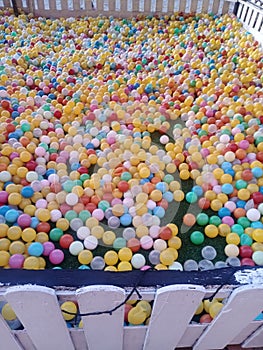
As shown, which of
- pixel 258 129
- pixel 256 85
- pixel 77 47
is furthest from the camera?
pixel 77 47

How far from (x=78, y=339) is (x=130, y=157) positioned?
98 centimetres

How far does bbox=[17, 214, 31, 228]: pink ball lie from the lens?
1.40m

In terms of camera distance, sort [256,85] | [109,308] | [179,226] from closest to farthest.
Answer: [109,308] < [179,226] < [256,85]

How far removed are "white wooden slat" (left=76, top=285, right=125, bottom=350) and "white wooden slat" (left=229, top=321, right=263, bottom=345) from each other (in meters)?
0.40

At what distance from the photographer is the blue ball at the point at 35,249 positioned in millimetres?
1298

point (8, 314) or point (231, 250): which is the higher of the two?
point (8, 314)

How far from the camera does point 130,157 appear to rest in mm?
1774

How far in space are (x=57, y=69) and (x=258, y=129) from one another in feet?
5.41

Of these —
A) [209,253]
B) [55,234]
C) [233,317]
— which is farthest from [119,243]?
[233,317]

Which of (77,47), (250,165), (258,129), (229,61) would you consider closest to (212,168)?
(250,165)

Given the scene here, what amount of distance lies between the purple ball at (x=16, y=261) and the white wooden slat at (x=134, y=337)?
0.49 meters

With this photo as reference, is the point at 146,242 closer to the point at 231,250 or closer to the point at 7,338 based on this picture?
the point at 231,250

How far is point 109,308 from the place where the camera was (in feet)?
2.68

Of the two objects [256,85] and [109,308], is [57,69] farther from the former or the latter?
[109,308]
